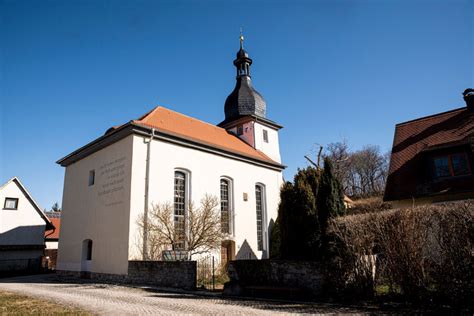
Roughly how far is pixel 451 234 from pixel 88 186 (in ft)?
57.6

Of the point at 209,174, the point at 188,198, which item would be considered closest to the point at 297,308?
the point at 188,198

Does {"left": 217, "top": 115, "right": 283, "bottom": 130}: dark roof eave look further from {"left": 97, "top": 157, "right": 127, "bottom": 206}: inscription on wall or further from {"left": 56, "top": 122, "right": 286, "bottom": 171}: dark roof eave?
{"left": 97, "top": 157, "right": 127, "bottom": 206}: inscription on wall

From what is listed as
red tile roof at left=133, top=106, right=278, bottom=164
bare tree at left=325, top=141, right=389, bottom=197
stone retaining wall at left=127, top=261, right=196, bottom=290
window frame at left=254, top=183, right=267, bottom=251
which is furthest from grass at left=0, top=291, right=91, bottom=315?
bare tree at left=325, top=141, right=389, bottom=197

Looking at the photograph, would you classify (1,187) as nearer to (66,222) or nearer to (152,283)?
(66,222)

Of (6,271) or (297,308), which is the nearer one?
(297,308)

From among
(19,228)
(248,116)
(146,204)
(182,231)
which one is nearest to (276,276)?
(182,231)

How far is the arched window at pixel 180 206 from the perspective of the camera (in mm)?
16094

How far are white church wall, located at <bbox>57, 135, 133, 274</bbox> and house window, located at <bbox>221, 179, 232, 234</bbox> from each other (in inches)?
243

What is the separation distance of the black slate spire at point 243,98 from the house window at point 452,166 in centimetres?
1433

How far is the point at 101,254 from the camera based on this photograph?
16.2 meters

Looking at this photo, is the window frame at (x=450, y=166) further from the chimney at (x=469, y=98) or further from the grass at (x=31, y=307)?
the grass at (x=31, y=307)

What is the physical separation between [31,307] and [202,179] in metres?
11.2

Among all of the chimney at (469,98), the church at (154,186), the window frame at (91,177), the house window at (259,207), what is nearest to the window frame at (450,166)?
the chimney at (469,98)

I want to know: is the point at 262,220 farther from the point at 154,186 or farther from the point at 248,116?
the point at 154,186
